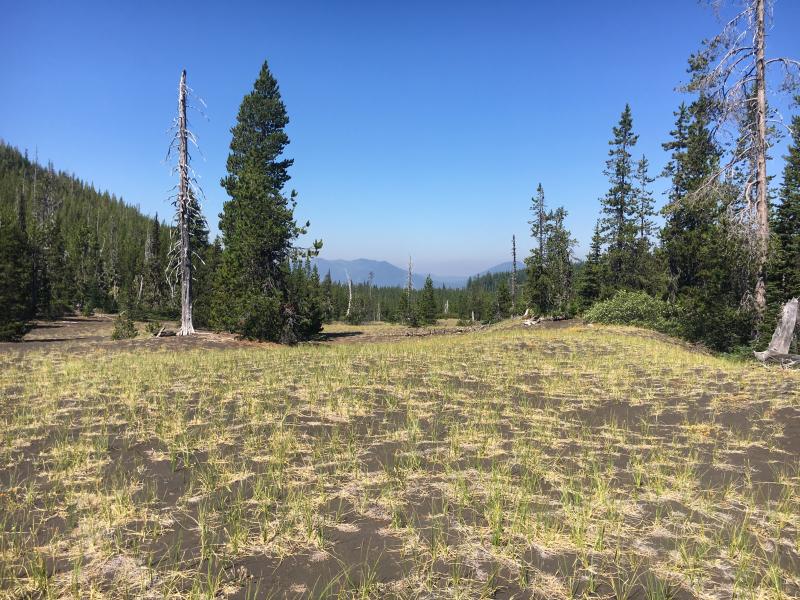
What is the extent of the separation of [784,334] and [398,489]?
1549cm

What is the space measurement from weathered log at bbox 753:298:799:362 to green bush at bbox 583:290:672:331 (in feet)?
38.2

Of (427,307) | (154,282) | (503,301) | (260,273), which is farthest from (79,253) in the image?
(503,301)

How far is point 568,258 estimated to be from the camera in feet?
174

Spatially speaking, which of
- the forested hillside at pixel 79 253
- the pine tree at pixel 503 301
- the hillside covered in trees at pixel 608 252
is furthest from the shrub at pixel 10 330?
the pine tree at pixel 503 301

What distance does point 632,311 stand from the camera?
88.3 feet

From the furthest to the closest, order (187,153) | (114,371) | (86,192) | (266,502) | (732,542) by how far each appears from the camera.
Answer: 1. (86,192)
2. (187,153)
3. (114,371)
4. (266,502)
5. (732,542)

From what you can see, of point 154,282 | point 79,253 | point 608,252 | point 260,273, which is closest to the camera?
point 260,273

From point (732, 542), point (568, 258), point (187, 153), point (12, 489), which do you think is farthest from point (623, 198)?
point (12, 489)

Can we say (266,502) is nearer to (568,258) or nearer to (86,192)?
(568,258)

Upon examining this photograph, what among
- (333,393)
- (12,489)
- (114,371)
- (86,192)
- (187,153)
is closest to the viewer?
(12,489)

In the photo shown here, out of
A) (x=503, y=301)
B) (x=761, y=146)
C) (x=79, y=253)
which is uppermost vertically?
(x=79, y=253)

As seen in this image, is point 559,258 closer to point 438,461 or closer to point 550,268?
point 550,268

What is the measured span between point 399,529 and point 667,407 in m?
6.73

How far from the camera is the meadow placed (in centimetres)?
341
